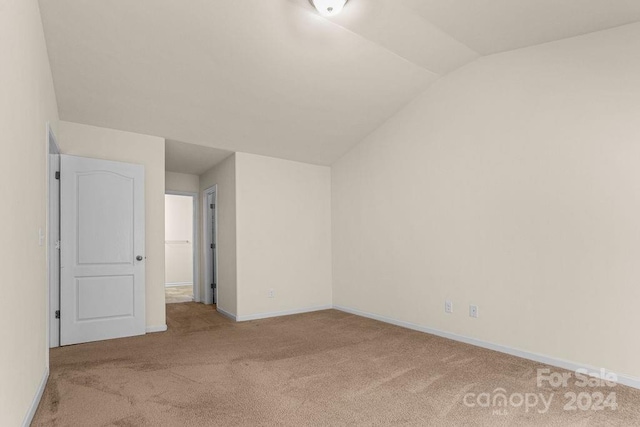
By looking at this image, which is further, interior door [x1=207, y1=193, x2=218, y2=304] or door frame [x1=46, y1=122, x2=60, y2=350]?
interior door [x1=207, y1=193, x2=218, y2=304]

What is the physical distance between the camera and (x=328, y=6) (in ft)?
9.14

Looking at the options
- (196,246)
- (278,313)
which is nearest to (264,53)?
(278,313)

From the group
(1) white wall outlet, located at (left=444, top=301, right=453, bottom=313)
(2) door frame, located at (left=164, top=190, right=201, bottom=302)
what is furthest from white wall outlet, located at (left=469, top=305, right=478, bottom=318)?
(2) door frame, located at (left=164, top=190, right=201, bottom=302)

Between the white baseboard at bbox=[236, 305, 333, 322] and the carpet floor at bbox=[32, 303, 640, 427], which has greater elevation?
the carpet floor at bbox=[32, 303, 640, 427]

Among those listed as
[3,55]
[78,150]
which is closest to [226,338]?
[78,150]

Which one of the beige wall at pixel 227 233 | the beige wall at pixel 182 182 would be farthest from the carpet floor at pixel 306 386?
the beige wall at pixel 182 182

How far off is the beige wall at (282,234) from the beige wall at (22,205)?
8.26ft

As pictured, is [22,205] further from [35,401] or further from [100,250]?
[100,250]

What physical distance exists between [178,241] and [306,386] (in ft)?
23.7

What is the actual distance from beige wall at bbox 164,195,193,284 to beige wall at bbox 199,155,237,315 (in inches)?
151

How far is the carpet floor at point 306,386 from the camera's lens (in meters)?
2.25

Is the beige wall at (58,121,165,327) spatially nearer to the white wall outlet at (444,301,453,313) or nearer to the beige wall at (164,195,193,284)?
the white wall outlet at (444,301,453,313)

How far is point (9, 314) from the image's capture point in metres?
1.75

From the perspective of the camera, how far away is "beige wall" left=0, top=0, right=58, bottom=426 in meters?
1.69
